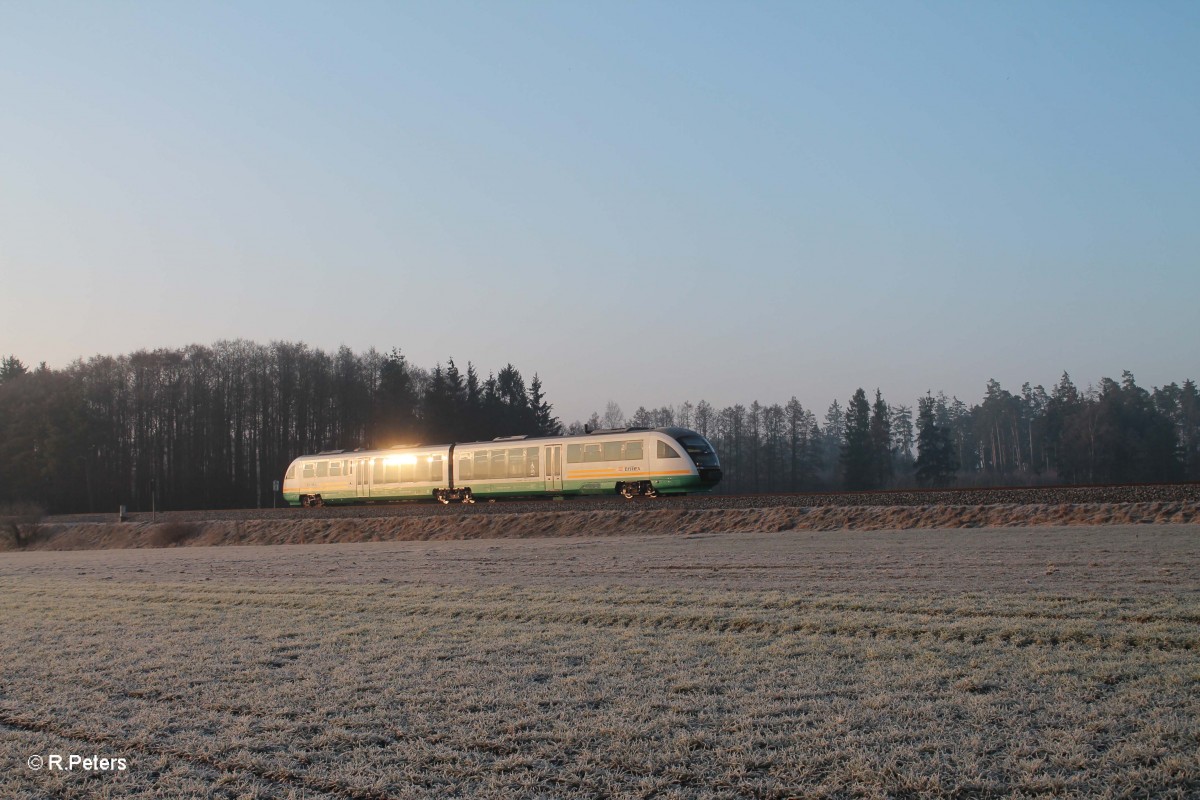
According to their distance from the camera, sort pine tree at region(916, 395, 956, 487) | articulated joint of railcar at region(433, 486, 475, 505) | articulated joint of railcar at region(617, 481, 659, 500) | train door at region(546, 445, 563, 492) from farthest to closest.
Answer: pine tree at region(916, 395, 956, 487)
articulated joint of railcar at region(433, 486, 475, 505)
train door at region(546, 445, 563, 492)
articulated joint of railcar at region(617, 481, 659, 500)

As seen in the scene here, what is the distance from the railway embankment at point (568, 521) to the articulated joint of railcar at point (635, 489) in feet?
8.22

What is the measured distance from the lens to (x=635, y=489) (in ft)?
111

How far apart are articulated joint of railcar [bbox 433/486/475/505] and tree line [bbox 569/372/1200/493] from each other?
28.7 ft

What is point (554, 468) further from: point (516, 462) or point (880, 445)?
point (880, 445)

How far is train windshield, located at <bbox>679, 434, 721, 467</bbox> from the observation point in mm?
32906

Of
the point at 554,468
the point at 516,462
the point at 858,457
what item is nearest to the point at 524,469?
the point at 516,462

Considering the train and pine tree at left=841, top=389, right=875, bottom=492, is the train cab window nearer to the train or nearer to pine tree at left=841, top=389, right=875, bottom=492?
the train

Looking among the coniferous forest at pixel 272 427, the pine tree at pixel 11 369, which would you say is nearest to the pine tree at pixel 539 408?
the coniferous forest at pixel 272 427

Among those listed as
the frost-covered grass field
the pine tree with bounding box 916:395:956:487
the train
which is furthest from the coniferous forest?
the frost-covered grass field

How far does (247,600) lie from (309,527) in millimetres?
20692

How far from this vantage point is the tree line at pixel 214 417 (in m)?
70.7

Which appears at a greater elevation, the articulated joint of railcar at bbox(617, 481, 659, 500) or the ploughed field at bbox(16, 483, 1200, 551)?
the articulated joint of railcar at bbox(617, 481, 659, 500)

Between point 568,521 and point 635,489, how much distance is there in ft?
17.8

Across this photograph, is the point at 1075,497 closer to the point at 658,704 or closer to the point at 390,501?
the point at 658,704
